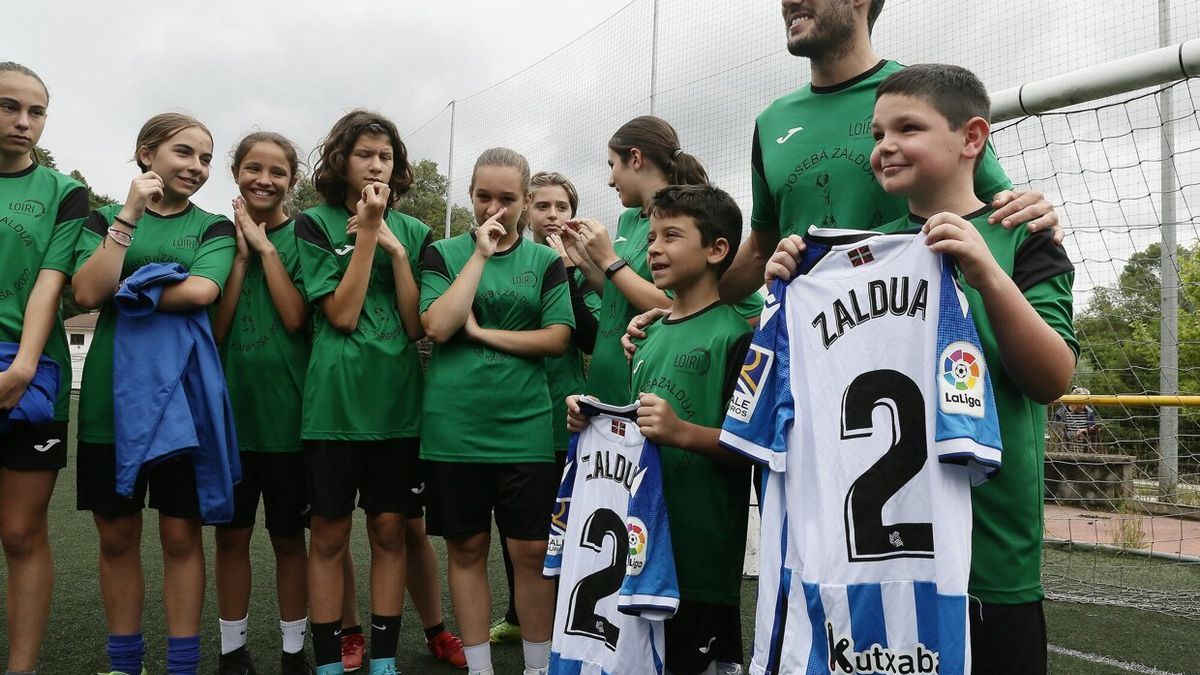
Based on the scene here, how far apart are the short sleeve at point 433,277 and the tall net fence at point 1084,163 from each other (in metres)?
2.73

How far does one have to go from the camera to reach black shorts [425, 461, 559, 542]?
2818 mm

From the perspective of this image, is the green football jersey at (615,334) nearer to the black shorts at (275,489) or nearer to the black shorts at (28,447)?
the black shorts at (275,489)

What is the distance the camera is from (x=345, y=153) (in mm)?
3096

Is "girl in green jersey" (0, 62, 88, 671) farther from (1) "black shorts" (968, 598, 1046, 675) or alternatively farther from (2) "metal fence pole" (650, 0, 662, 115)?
(2) "metal fence pole" (650, 0, 662, 115)

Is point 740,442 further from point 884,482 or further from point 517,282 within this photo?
point 517,282

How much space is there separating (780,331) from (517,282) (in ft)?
4.64

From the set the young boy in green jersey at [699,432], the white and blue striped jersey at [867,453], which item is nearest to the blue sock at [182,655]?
the young boy in green jersey at [699,432]

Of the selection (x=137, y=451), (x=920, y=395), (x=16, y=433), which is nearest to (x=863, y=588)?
(x=920, y=395)

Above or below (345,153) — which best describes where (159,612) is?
below

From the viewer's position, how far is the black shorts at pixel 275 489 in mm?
3148

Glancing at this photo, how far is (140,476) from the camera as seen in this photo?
9.14 ft

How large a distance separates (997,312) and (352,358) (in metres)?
2.13

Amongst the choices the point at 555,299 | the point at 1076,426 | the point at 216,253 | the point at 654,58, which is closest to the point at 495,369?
the point at 555,299

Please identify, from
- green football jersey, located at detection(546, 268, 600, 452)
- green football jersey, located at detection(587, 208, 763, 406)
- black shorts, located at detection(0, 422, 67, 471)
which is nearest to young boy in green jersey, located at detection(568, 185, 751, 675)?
green football jersey, located at detection(587, 208, 763, 406)
